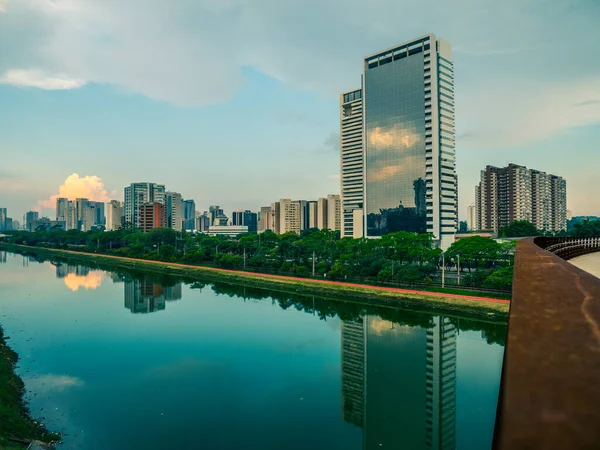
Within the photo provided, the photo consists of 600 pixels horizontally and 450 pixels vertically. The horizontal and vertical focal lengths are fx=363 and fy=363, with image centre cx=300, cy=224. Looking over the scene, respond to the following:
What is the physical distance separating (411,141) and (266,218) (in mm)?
88603

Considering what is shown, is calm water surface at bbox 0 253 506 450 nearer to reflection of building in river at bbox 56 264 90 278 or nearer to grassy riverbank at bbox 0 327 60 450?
grassy riverbank at bbox 0 327 60 450

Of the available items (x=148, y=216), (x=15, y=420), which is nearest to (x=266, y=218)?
(x=148, y=216)

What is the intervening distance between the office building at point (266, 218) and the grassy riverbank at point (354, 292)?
85.7 m

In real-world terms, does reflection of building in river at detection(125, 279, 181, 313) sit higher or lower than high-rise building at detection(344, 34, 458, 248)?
lower

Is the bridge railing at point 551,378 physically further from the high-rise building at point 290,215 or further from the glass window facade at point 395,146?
the high-rise building at point 290,215

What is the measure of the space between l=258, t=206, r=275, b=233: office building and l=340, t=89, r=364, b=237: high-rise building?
2445 inches

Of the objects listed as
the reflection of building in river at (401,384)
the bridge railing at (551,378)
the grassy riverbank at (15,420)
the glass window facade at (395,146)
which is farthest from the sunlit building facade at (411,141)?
the bridge railing at (551,378)

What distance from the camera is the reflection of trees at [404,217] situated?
63.7m

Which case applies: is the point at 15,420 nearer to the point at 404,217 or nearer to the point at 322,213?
the point at 404,217

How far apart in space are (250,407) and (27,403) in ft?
28.5

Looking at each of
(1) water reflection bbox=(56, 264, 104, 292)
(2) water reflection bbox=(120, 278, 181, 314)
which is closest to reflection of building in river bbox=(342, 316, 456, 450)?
(2) water reflection bbox=(120, 278, 181, 314)

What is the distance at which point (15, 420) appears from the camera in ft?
38.1

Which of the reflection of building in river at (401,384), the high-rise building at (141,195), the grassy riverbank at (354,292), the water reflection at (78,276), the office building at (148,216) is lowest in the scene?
the reflection of building in river at (401,384)

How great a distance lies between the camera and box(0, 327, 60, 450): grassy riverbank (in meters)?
10.6
